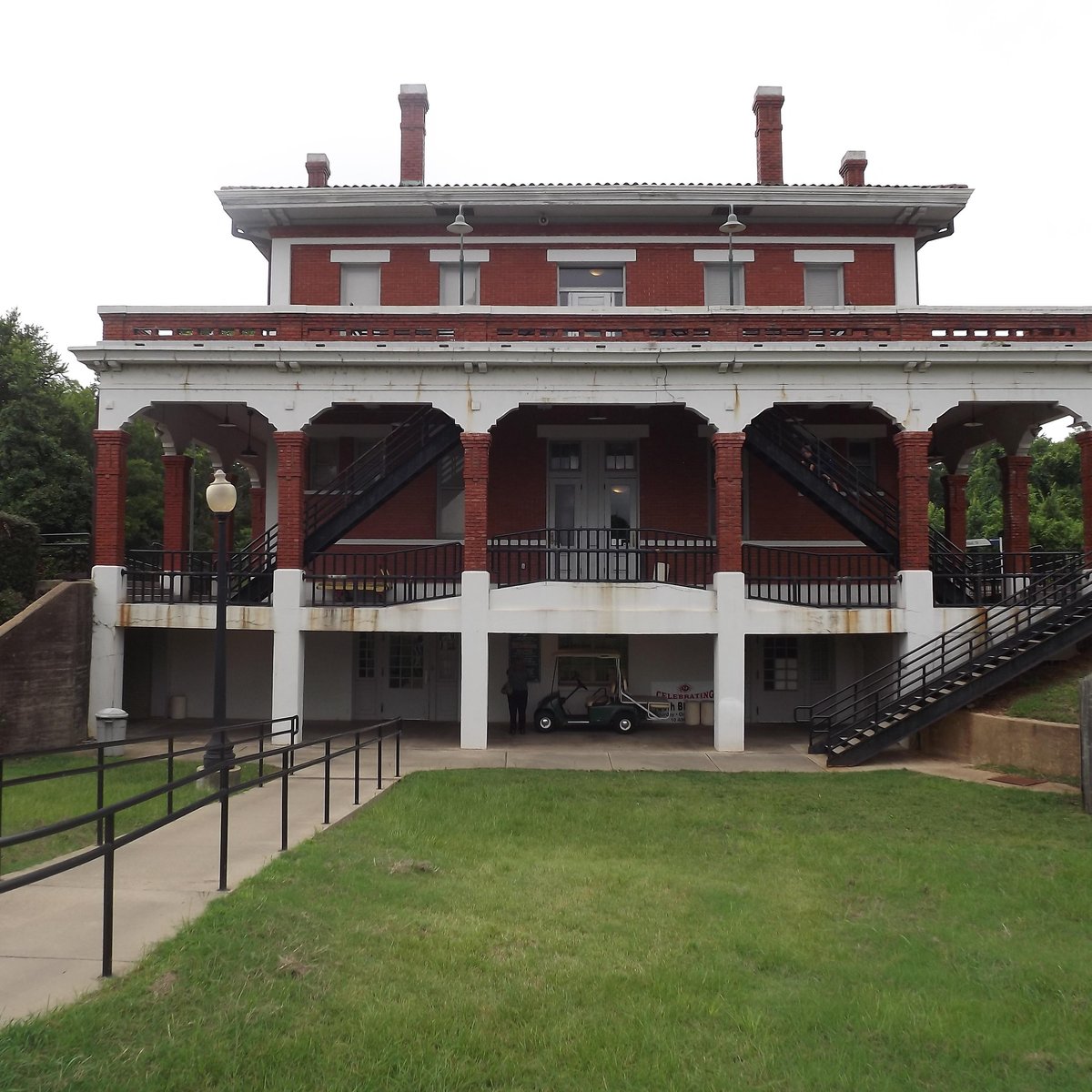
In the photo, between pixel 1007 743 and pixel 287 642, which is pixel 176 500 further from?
pixel 1007 743

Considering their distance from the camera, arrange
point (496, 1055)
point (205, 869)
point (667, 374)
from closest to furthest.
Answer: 1. point (496, 1055)
2. point (205, 869)
3. point (667, 374)

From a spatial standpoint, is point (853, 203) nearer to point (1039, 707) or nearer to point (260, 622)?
point (1039, 707)

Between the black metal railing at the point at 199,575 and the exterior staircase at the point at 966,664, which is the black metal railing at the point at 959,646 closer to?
the exterior staircase at the point at 966,664

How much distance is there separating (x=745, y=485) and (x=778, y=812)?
421 inches

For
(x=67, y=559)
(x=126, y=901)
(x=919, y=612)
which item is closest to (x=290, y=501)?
(x=126, y=901)

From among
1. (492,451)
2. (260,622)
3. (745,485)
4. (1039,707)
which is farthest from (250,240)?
(1039,707)

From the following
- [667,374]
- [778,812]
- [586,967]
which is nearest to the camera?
[586,967]

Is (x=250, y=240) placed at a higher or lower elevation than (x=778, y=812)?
higher

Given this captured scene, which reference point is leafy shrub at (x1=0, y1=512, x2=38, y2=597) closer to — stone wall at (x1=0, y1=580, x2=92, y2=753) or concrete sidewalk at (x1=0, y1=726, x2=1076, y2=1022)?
stone wall at (x1=0, y1=580, x2=92, y2=753)

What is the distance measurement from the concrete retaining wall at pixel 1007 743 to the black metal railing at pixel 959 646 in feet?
2.85

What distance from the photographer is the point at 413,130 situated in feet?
70.1

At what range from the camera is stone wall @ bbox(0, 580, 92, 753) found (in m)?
14.8

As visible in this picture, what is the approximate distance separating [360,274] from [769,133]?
Answer: 10639mm

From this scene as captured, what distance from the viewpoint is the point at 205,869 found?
741 centimetres
